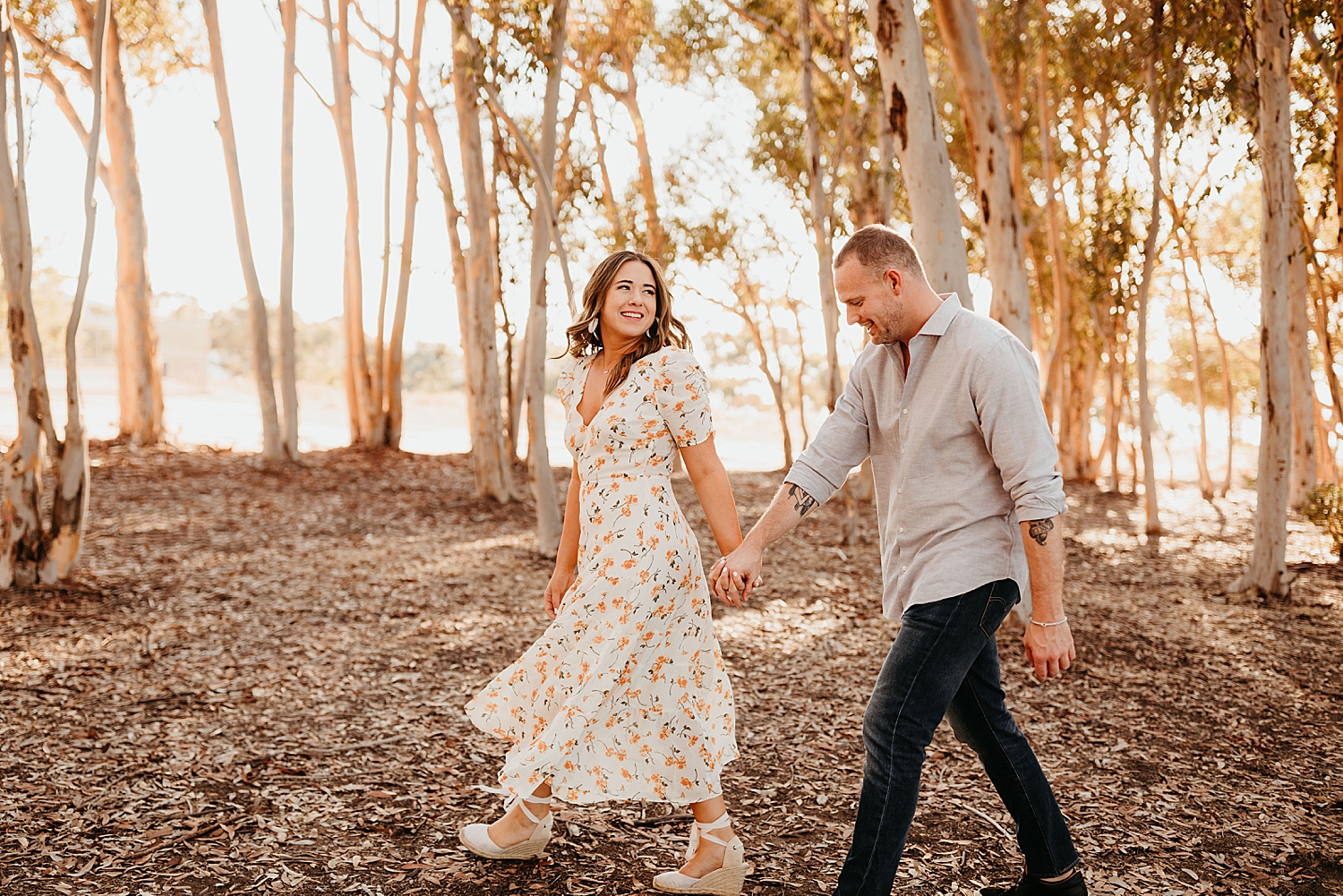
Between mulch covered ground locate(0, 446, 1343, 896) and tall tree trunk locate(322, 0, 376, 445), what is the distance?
6.92 m

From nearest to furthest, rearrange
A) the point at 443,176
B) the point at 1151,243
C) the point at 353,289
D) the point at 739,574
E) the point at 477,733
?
the point at 739,574
the point at 477,733
the point at 1151,243
the point at 443,176
the point at 353,289

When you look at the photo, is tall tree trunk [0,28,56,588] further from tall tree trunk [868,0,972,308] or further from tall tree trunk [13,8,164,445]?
tall tree trunk [13,8,164,445]

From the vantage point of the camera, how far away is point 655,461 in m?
2.76

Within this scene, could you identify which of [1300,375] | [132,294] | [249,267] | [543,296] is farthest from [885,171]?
[132,294]

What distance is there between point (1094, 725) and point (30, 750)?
4508mm

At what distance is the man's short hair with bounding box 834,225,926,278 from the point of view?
2332 mm

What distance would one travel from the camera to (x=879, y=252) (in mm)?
2334

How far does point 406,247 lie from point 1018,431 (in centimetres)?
1312

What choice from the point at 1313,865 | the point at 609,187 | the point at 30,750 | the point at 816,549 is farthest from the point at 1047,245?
the point at 30,750

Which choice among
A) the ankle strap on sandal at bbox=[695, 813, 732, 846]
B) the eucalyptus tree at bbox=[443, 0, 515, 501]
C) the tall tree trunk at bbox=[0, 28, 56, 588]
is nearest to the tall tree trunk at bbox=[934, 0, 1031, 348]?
the ankle strap on sandal at bbox=[695, 813, 732, 846]


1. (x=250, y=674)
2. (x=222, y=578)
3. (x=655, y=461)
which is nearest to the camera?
(x=655, y=461)

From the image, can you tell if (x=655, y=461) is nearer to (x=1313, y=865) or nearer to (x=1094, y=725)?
(x=1313, y=865)

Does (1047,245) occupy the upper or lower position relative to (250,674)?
upper

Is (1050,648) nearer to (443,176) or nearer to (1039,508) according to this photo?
(1039,508)
